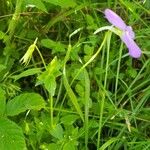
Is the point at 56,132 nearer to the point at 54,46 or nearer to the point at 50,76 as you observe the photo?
the point at 50,76

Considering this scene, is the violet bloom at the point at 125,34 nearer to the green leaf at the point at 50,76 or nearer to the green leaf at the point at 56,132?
the green leaf at the point at 50,76

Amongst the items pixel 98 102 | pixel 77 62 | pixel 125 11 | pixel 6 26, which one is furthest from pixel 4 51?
pixel 125 11

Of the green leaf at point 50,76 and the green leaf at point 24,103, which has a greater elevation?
the green leaf at point 50,76

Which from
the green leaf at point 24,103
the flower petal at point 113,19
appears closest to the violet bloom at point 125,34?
the flower petal at point 113,19

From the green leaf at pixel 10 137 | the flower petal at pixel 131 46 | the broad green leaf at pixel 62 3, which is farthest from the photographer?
the broad green leaf at pixel 62 3

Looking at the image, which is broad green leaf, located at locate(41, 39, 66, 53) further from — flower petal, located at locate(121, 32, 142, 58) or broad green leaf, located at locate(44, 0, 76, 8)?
flower petal, located at locate(121, 32, 142, 58)

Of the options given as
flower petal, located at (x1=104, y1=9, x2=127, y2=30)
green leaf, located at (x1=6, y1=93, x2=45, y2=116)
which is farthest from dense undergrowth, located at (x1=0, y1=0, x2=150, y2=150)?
flower petal, located at (x1=104, y1=9, x2=127, y2=30)

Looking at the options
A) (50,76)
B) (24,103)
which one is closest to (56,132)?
(24,103)
